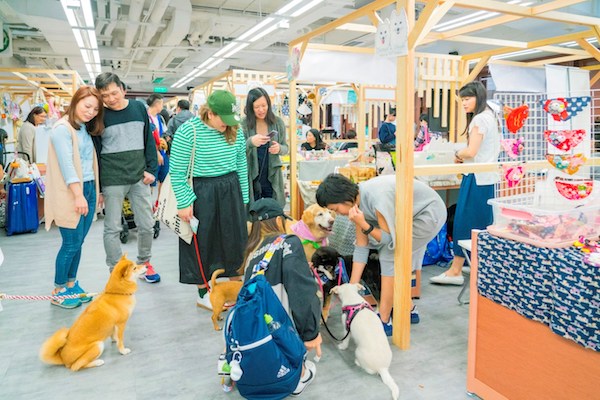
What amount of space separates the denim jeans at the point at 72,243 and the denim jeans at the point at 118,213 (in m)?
0.11

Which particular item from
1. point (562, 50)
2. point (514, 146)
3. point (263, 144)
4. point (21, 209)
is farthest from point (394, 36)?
point (21, 209)

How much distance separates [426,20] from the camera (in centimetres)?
233

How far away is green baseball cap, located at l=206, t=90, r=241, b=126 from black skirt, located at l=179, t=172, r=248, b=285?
405 mm

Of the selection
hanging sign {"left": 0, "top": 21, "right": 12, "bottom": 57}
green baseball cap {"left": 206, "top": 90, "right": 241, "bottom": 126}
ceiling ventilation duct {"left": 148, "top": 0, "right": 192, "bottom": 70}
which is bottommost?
green baseball cap {"left": 206, "top": 90, "right": 241, "bottom": 126}

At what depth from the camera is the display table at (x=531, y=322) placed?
63.6 inches

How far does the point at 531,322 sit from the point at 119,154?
277 cm

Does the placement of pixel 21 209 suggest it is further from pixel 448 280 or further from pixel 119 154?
pixel 448 280

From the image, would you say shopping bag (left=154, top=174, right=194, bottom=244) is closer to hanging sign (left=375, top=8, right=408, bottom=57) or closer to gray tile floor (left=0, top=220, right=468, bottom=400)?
gray tile floor (left=0, top=220, right=468, bottom=400)

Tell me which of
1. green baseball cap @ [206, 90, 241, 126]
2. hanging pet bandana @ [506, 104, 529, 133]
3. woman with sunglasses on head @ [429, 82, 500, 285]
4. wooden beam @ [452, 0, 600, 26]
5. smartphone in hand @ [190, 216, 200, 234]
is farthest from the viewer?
woman with sunglasses on head @ [429, 82, 500, 285]

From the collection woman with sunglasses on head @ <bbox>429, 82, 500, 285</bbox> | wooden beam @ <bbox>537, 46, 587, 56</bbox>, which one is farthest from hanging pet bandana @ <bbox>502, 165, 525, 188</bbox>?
wooden beam @ <bbox>537, 46, 587, 56</bbox>

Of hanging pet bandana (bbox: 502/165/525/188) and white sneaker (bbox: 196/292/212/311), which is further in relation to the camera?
white sneaker (bbox: 196/292/212/311)

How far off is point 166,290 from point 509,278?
270 centimetres

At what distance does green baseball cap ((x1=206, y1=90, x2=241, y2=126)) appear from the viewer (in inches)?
108

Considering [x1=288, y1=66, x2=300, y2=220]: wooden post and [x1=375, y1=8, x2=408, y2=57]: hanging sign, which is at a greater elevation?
[x1=375, y1=8, x2=408, y2=57]: hanging sign
